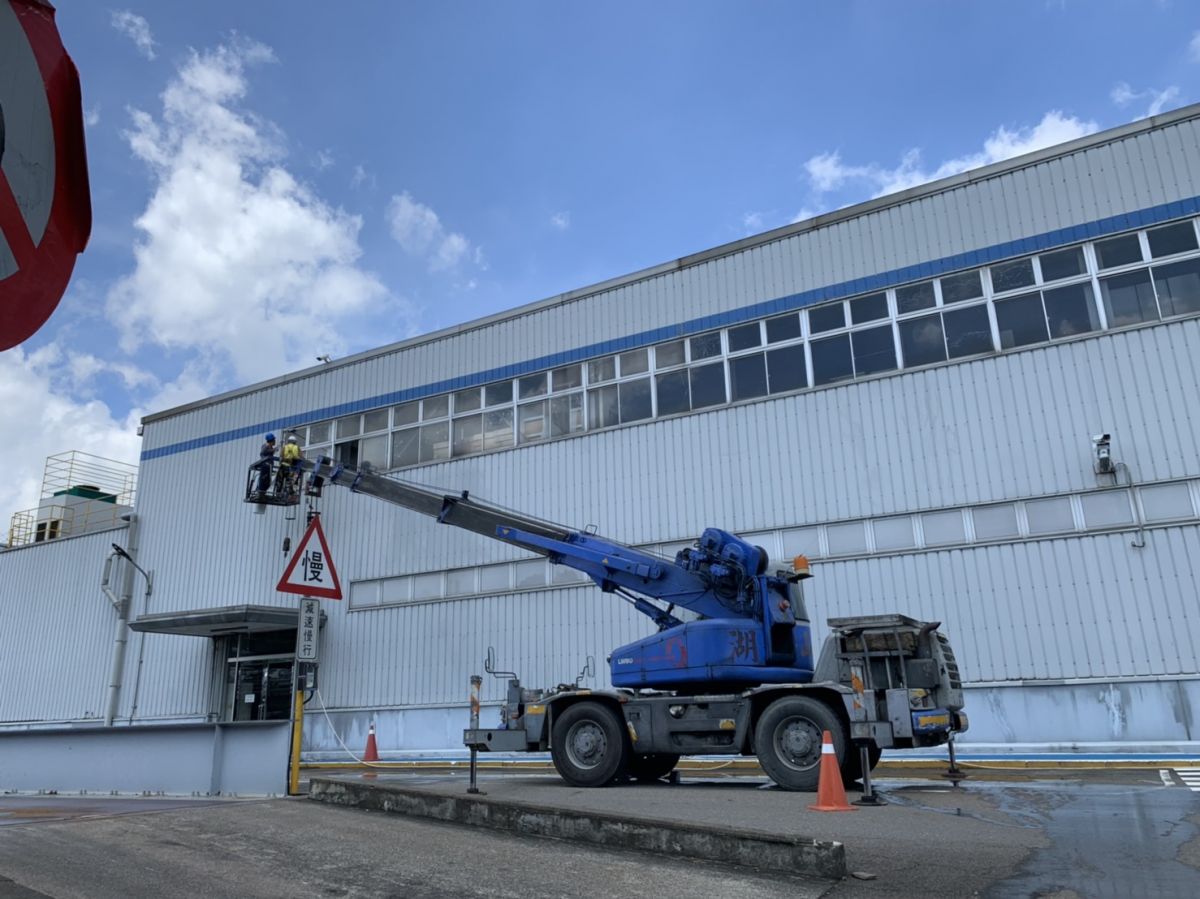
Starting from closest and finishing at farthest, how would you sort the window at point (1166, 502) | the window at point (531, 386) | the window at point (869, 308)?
the window at point (1166, 502), the window at point (869, 308), the window at point (531, 386)

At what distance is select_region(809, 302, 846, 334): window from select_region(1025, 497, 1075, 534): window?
4848 mm

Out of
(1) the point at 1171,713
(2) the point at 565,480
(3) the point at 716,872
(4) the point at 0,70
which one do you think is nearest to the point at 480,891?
(3) the point at 716,872

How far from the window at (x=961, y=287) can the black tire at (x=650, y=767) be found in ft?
31.7

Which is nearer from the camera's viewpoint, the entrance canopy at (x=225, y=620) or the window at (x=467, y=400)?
the entrance canopy at (x=225, y=620)

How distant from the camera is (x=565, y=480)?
2005cm

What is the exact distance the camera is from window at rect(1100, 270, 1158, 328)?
1492 cm

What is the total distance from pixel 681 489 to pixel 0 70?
16661 mm

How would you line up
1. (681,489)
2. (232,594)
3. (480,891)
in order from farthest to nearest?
(232,594) < (681,489) < (480,891)

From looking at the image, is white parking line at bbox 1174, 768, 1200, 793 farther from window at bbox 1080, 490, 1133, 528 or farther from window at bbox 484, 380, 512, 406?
window at bbox 484, 380, 512, 406

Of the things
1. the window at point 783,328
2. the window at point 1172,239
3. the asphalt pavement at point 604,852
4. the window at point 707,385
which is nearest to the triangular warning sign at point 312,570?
the asphalt pavement at point 604,852

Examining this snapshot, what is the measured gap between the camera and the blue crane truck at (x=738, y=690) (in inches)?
411

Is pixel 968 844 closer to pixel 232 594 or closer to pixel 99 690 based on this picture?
pixel 232 594

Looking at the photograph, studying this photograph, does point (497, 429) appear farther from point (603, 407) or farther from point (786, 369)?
point (786, 369)

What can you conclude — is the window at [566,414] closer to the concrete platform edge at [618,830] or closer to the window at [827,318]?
the window at [827,318]
